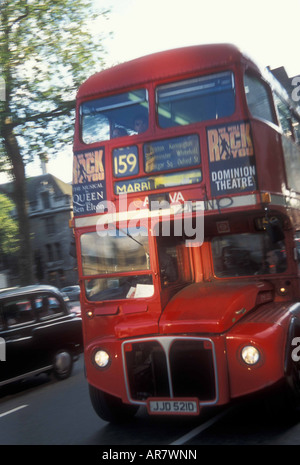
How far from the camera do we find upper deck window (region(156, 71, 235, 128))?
6801 millimetres

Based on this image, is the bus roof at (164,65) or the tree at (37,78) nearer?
the bus roof at (164,65)

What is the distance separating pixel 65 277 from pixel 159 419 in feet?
154

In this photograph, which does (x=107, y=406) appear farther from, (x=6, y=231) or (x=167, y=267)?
(x=6, y=231)

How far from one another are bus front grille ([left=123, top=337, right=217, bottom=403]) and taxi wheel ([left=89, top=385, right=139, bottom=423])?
647 millimetres

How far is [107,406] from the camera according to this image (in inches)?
271

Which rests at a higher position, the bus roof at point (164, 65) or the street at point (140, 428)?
the bus roof at point (164, 65)

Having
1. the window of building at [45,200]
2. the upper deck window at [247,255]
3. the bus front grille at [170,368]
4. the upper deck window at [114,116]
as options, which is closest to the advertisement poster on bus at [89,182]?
the upper deck window at [114,116]

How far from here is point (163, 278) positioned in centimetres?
699

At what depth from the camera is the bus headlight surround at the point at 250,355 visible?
230 inches

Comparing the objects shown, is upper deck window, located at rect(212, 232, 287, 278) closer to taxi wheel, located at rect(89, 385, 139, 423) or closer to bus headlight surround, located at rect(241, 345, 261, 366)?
bus headlight surround, located at rect(241, 345, 261, 366)

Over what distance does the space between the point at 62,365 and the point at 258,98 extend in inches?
239

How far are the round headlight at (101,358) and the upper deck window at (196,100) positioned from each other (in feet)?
8.81

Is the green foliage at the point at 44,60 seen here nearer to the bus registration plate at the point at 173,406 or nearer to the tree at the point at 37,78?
the tree at the point at 37,78
